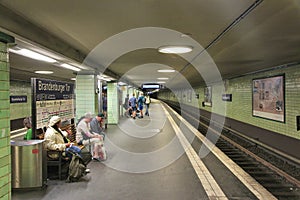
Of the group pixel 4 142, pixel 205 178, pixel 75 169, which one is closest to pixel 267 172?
pixel 205 178

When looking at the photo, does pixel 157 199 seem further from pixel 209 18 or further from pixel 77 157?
pixel 209 18

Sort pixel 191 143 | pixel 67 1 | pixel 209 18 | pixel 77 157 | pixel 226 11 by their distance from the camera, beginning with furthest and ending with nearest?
pixel 191 143
pixel 77 157
pixel 209 18
pixel 226 11
pixel 67 1

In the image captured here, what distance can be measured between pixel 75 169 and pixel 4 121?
193 cm

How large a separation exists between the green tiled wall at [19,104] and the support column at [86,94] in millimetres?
7094

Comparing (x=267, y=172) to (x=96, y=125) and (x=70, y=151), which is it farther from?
(x=70, y=151)

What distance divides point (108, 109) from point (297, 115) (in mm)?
8821

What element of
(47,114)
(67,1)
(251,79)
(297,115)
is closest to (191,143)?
(297,115)

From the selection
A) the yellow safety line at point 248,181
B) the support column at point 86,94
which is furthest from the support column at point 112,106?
the yellow safety line at point 248,181

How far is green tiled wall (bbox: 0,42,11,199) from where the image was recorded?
3.11 metres

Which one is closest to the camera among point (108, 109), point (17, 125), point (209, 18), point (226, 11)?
point (226, 11)

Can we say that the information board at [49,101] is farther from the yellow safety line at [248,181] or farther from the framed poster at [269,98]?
the framed poster at [269,98]

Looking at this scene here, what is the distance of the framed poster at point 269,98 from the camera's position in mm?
7922

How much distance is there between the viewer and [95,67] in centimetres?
800

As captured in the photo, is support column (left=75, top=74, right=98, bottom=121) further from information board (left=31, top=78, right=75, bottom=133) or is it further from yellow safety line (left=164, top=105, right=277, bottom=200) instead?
yellow safety line (left=164, top=105, right=277, bottom=200)
